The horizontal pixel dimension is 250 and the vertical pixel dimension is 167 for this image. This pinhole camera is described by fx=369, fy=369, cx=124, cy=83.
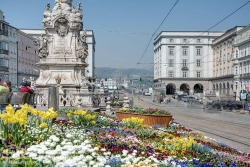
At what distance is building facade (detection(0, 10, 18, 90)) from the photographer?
76.6 meters

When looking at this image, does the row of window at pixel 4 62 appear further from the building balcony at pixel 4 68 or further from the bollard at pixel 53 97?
the bollard at pixel 53 97

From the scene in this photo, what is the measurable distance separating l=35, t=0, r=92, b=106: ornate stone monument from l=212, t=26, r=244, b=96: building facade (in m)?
57.7

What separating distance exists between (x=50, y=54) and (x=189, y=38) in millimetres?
87445

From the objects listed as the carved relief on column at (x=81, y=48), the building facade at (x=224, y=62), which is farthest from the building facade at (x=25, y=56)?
the carved relief on column at (x=81, y=48)

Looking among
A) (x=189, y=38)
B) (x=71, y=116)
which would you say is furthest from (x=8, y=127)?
(x=189, y=38)

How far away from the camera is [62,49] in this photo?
32.5 metres

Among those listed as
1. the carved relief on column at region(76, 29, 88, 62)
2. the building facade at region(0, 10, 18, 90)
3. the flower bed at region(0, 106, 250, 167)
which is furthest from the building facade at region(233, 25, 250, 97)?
the flower bed at region(0, 106, 250, 167)

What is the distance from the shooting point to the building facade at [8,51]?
76562mm

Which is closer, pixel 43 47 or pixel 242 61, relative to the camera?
pixel 43 47

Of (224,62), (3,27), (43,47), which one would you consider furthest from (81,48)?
(224,62)

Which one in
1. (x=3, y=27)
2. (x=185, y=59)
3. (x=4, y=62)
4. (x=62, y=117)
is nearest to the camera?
(x=62, y=117)

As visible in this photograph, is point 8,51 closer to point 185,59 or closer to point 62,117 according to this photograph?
point 185,59

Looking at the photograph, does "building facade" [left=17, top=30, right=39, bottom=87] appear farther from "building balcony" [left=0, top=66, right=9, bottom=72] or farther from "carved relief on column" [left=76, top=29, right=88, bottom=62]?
"carved relief on column" [left=76, top=29, right=88, bottom=62]

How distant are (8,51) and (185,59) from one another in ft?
188
